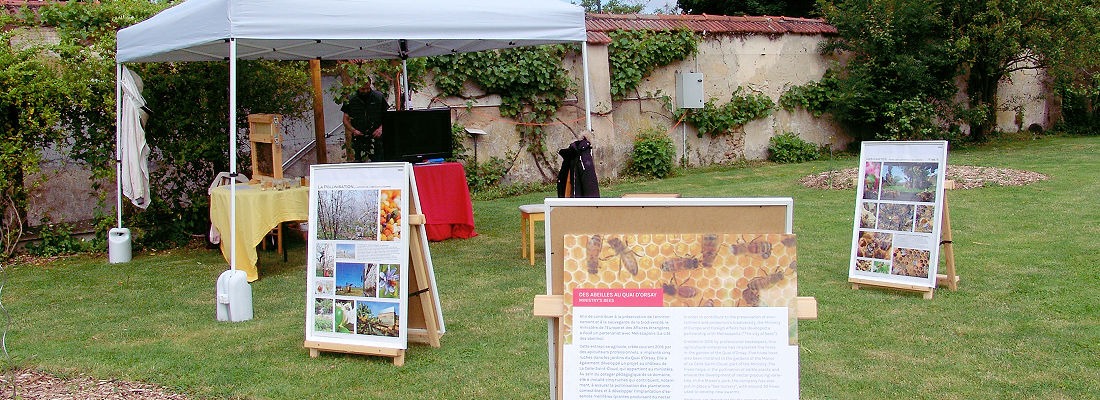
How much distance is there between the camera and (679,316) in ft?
9.39

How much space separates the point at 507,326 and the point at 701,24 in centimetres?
1065

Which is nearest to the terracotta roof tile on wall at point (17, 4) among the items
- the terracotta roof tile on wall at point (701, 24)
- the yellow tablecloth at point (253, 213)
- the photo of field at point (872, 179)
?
the yellow tablecloth at point (253, 213)

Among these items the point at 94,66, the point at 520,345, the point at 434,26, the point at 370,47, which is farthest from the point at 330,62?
the point at 520,345

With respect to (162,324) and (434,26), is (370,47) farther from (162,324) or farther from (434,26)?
(162,324)

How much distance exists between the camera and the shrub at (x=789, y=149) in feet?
51.6

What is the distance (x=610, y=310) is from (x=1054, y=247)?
239 inches

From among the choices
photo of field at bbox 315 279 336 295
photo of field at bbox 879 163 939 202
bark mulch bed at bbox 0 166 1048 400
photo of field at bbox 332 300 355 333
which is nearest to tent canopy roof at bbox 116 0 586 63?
photo of field at bbox 315 279 336 295

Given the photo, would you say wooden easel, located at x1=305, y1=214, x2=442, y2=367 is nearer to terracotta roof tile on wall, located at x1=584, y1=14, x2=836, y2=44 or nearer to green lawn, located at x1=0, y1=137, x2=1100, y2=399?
green lawn, located at x1=0, y1=137, x2=1100, y2=399

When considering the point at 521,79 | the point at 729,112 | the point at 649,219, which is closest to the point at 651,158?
the point at 729,112

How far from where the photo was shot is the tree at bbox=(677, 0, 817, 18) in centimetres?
2447

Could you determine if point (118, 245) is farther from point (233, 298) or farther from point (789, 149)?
point (789, 149)

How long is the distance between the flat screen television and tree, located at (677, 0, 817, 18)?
54.5 feet

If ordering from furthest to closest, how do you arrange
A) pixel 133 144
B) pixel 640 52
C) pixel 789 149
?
pixel 789 149 < pixel 640 52 < pixel 133 144

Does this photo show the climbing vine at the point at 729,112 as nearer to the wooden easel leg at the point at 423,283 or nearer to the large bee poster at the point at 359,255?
the wooden easel leg at the point at 423,283
